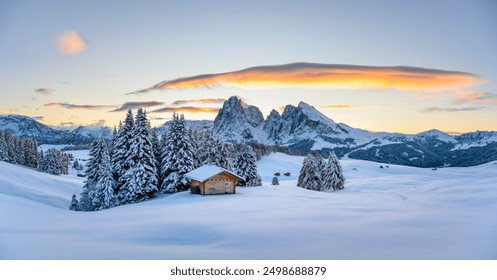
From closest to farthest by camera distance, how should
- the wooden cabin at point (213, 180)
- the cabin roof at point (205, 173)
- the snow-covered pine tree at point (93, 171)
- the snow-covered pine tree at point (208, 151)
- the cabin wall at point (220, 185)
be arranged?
the cabin roof at point (205, 173), the wooden cabin at point (213, 180), the cabin wall at point (220, 185), the snow-covered pine tree at point (93, 171), the snow-covered pine tree at point (208, 151)

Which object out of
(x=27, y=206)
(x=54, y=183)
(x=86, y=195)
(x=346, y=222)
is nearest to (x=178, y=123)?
(x=86, y=195)

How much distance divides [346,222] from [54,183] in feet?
154

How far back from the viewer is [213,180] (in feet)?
111

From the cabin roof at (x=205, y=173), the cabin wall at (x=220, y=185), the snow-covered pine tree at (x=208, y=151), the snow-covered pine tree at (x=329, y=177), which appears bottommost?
the snow-covered pine tree at (x=329, y=177)

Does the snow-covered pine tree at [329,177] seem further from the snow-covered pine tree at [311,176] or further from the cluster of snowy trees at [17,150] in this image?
the cluster of snowy trees at [17,150]

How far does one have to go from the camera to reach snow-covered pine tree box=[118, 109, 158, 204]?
34594 mm

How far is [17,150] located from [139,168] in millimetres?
61310

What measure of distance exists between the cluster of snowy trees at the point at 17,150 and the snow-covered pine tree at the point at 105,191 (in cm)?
4949

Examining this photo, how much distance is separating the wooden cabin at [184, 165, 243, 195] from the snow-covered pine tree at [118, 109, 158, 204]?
14.4 feet

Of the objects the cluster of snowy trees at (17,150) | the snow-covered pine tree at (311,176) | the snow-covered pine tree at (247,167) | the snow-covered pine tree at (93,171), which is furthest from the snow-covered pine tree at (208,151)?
the cluster of snowy trees at (17,150)

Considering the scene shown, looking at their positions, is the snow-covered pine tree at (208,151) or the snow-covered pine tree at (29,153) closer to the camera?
the snow-covered pine tree at (208,151)

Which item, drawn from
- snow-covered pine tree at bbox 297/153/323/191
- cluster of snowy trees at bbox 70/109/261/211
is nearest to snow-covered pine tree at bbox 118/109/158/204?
cluster of snowy trees at bbox 70/109/261/211

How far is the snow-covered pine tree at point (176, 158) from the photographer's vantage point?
37000mm
